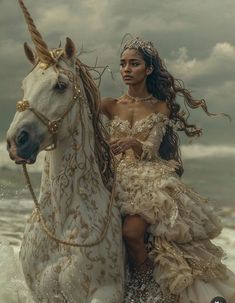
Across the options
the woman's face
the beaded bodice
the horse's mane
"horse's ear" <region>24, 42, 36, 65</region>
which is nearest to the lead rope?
the horse's mane

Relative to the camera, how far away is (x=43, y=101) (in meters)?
5.20

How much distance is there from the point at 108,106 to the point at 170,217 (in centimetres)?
150

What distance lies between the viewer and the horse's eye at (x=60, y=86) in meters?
5.27

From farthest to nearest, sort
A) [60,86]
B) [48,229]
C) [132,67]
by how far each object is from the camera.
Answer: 1. [132,67]
2. [48,229]
3. [60,86]

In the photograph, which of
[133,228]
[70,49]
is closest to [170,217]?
[133,228]

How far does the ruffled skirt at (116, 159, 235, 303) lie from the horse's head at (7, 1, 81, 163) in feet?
3.48

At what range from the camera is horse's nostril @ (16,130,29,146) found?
502 centimetres

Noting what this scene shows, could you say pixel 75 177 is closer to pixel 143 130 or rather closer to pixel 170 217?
pixel 170 217

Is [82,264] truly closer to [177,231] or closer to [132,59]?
[177,231]

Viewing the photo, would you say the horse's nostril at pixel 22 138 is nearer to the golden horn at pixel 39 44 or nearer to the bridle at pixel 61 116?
the bridle at pixel 61 116

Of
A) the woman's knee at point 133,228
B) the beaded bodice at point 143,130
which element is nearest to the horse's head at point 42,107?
the woman's knee at point 133,228

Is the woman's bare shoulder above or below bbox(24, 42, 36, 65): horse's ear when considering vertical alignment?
below

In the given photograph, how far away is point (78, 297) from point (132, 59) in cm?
259

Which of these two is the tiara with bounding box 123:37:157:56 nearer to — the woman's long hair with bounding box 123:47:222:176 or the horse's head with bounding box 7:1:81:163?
the woman's long hair with bounding box 123:47:222:176
